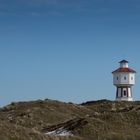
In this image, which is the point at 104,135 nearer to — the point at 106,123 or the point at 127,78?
the point at 106,123

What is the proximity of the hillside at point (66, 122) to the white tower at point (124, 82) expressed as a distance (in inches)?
702

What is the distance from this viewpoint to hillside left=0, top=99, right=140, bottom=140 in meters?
46.4

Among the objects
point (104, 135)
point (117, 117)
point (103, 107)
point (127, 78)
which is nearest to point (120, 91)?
point (127, 78)

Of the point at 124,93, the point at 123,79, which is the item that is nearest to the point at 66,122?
the point at 124,93

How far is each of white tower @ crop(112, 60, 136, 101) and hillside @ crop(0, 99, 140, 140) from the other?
58.5ft

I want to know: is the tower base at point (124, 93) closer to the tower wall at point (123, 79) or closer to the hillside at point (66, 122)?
the tower wall at point (123, 79)

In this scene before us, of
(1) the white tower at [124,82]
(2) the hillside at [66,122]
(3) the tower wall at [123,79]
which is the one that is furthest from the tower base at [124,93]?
(2) the hillside at [66,122]

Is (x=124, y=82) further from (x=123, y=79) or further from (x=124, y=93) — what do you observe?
(x=124, y=93)

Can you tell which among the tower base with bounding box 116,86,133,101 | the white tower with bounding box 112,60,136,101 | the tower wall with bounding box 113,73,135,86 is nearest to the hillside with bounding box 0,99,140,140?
the tower base with bounding box 116,86,133,101

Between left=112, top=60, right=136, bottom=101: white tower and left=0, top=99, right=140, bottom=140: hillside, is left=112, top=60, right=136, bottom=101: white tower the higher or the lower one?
the higher one

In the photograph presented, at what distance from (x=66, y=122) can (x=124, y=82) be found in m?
59.5

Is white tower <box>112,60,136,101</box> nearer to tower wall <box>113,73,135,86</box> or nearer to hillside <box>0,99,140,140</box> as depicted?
tower wall <box>113,73,135,86</box>

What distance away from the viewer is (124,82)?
120188mm

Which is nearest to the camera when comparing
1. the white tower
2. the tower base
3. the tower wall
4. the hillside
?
the hillside
